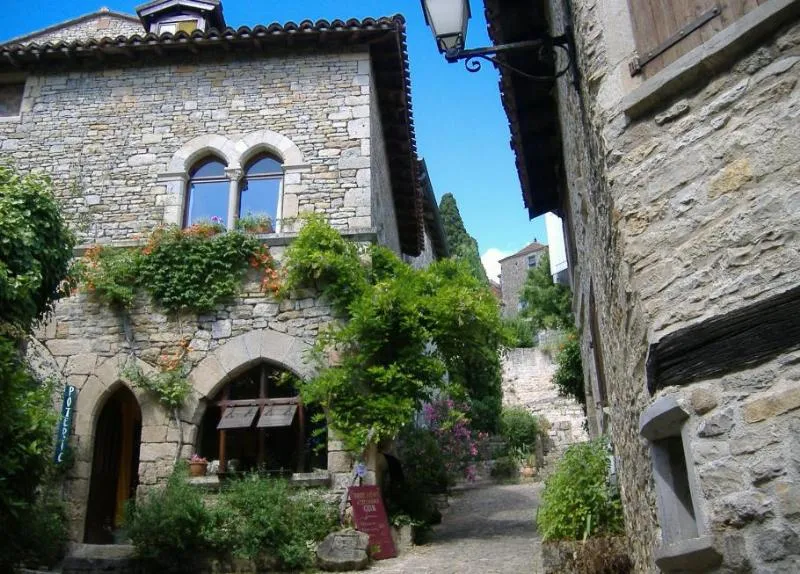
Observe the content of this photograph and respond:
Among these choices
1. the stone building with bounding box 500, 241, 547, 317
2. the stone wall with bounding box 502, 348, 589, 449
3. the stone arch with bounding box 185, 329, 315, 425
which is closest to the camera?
the stone arch with bounding box 185, 329, 315, 425

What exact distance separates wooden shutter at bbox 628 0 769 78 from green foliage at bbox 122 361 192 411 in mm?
6698

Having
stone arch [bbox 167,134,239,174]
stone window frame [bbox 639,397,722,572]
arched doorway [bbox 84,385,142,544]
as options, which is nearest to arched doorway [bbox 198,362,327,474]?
arched doorway [bbox 84,385,142,544]

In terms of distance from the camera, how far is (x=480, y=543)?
841 centimetres

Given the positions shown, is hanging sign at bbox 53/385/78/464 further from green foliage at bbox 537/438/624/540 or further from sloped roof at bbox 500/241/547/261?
sloped roof at bbox 500/241/547/261

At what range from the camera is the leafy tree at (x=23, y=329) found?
6086 mm

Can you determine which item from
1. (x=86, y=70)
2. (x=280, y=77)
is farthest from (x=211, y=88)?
(x=86, y=70)

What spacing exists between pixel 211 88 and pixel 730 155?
8997 mm

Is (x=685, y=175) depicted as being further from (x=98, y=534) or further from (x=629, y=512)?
(x=98, y=534)

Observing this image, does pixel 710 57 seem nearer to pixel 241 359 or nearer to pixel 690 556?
pixel 690 556

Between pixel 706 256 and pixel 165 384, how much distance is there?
712 centimetres

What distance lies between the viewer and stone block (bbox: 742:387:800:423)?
246 cm

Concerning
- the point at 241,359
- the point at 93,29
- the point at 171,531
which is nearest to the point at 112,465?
the point at 241,359

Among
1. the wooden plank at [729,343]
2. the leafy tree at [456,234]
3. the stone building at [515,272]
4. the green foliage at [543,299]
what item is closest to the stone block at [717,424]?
the wooden plank at [729,343]

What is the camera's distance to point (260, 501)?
25.6 feet
